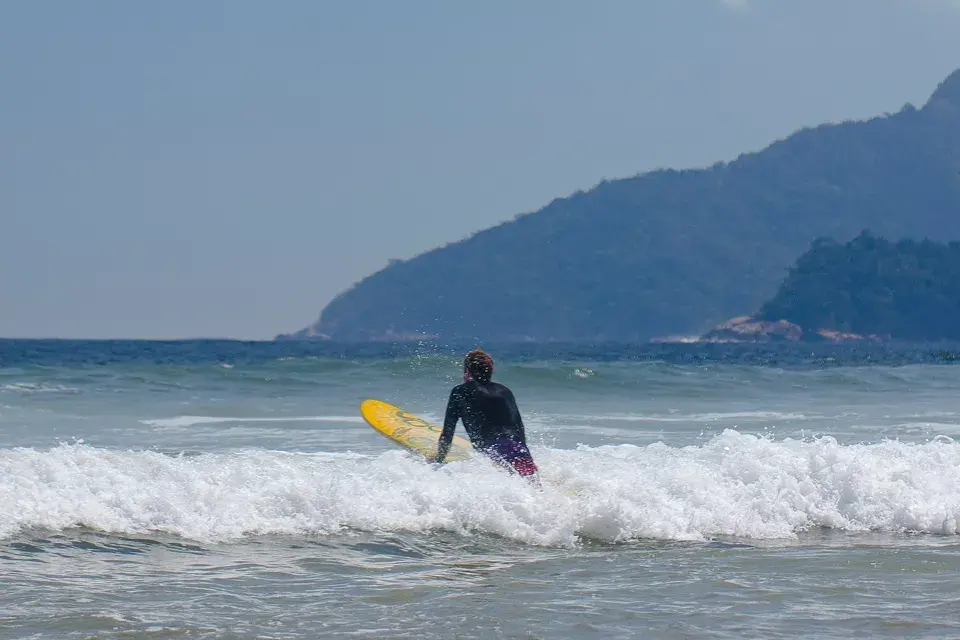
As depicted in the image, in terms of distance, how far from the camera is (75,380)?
2555 cm

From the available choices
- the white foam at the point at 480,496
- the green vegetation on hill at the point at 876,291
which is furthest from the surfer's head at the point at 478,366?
the green vegetation on hill at the point at 876,291

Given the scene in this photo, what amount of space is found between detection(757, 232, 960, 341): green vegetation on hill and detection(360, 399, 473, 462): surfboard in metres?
157

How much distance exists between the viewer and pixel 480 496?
8211 mm

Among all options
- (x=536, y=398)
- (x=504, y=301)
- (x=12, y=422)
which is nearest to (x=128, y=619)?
(x=12, y=422)

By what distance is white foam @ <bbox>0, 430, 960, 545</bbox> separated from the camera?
7.89 metres

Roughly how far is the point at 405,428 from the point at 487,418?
408 centimetres

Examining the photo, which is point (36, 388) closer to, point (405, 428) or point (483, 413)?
point (405, 428)

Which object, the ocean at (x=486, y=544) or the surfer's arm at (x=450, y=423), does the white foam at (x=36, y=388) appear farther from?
the surfer's arm at (x=450, y=423)

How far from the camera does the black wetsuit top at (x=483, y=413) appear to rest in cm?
842

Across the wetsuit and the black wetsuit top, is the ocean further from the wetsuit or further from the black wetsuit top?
the black wetsuit top

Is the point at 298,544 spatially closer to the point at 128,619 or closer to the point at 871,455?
the point at 128,619

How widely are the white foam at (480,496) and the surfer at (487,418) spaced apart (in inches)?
6.4

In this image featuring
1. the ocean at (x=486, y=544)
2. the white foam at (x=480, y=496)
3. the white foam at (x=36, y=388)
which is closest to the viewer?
the ocean at (x=486, y=544)

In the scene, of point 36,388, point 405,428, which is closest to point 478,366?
point 405,428
